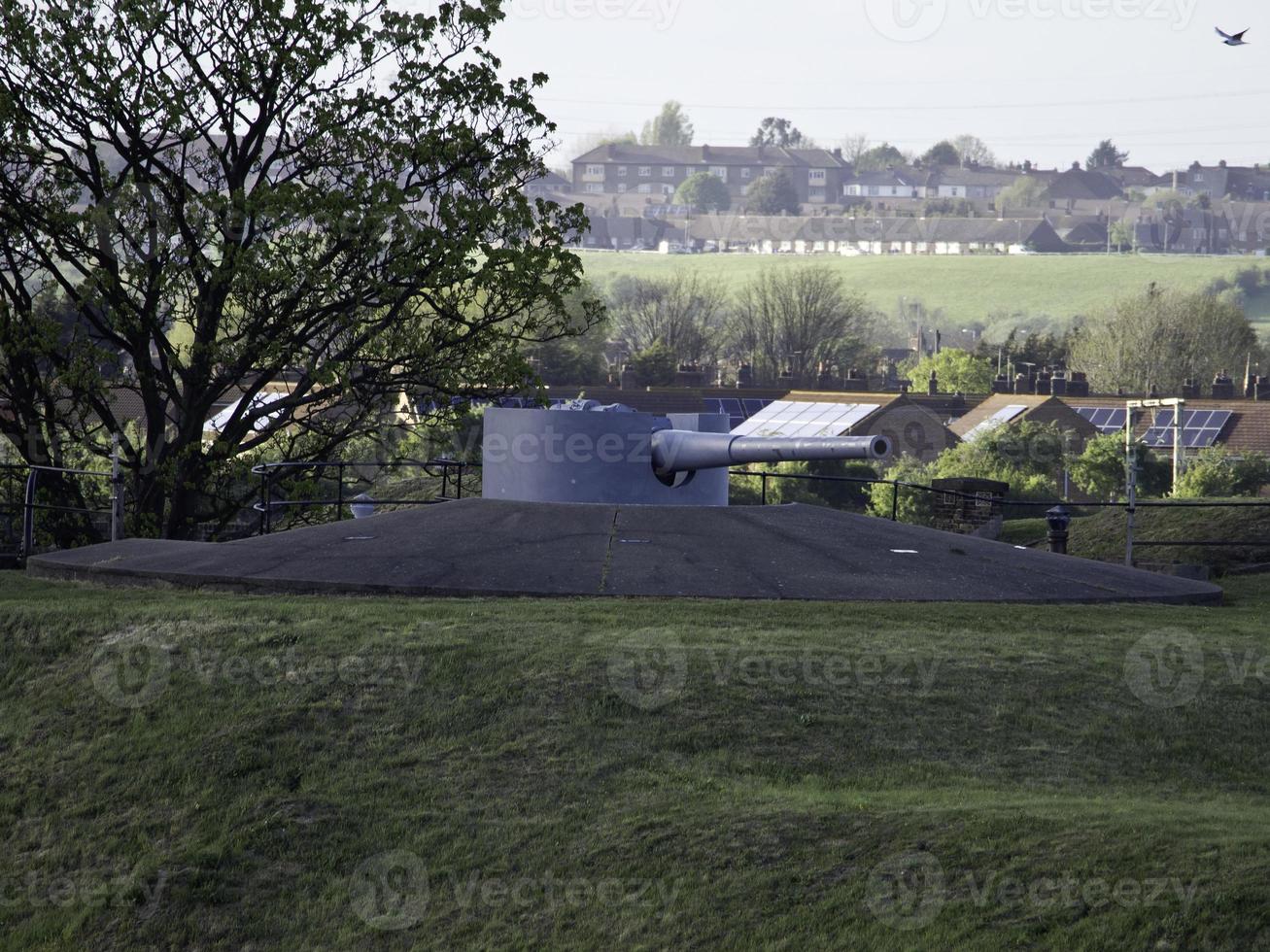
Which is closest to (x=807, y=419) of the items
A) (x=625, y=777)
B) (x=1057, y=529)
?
(x=1057, y=529)

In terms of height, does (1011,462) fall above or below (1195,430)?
below

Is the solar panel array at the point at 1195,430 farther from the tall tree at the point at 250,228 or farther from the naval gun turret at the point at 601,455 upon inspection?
the naval gun turret at the point at 601,455

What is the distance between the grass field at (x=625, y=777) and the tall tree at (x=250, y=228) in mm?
11589

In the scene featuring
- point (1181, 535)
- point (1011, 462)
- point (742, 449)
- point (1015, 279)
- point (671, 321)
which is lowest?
point (1181, 535)

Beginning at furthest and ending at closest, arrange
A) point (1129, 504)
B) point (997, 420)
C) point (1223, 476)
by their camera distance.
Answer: point (997, 420)
point (1223, 476)
point (1129, 504)

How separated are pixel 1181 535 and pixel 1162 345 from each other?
7718cm

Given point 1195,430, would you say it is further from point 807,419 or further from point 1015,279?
point 1015,279

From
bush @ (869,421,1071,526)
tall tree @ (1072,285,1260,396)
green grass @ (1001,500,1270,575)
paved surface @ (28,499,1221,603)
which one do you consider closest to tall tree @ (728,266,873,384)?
tall tree @ (1072,285,1260,396)

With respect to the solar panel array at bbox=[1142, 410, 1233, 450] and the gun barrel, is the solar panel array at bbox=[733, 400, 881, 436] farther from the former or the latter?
the gun barrel

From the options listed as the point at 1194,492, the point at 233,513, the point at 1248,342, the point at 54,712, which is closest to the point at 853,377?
the point at 1248,342

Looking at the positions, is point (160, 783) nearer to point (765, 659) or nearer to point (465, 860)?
point (465, 860)

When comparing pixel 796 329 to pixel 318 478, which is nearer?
pixel 318 478

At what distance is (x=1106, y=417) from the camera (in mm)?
69688

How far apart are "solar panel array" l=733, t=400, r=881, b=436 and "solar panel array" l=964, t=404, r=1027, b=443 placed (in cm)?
415
